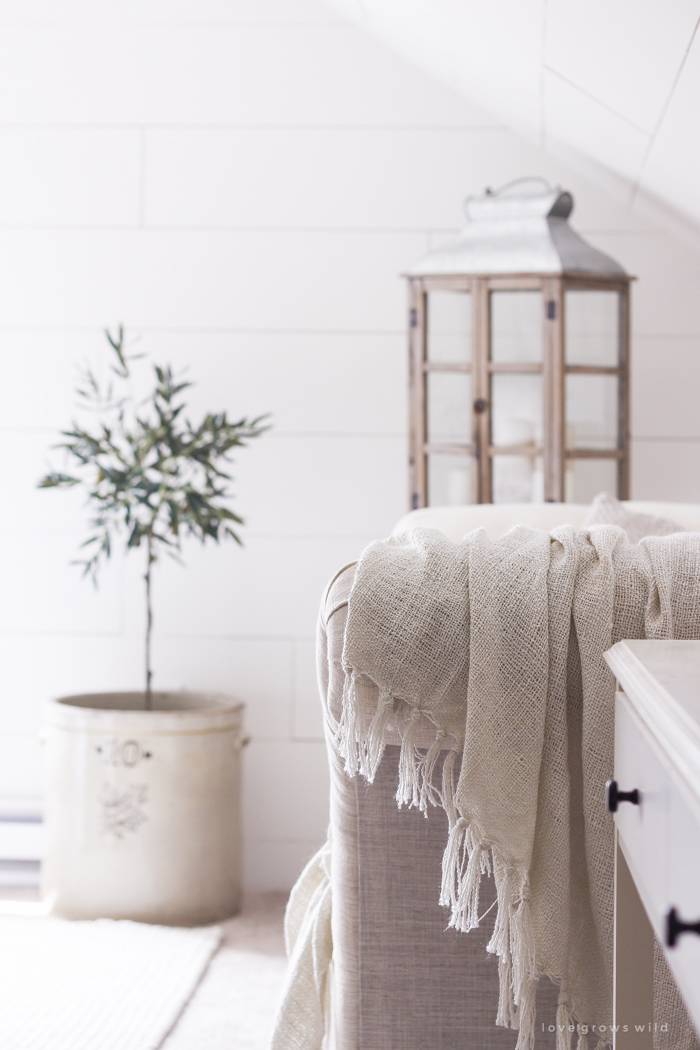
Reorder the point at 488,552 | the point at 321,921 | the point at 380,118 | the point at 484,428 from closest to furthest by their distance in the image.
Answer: the point at 488,552 < the point at 321,921 < the point at 484,428 < the point at 380,118

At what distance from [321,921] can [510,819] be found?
1.42 feet

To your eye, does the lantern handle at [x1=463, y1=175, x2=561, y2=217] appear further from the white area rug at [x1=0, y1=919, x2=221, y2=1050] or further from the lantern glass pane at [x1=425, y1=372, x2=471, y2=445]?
the white area rug at [x1=0, y1=919, x2=221, y2=1050]

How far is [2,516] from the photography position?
9.30 feet

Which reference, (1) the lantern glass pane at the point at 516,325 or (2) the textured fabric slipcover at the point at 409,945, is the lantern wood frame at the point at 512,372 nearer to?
(1) the lantern glass pane at the point at 516,325

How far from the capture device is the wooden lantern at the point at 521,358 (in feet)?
7.38

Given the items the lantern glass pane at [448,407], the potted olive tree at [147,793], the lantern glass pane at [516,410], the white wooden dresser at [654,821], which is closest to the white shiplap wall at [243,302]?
the potted olive tree at [147,793]

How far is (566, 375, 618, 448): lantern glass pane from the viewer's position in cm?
228

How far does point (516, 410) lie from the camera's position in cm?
228

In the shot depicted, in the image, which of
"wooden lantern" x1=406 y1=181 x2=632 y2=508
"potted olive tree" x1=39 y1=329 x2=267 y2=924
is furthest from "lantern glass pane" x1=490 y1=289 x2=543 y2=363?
"potted olive tree" x1=39 y1=329 x2=267 y2=924

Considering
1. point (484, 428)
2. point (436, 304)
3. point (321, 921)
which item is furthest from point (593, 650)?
point (436, 304)

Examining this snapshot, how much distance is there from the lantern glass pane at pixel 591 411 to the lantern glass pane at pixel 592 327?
5 cm

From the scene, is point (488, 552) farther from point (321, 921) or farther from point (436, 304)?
point (436, 304)

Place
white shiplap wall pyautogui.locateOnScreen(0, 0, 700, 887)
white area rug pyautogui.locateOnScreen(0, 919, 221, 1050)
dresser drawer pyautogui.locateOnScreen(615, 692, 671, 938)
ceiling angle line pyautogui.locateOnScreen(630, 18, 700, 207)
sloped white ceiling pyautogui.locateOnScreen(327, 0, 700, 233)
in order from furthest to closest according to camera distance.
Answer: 1. white shiplap wall pyautogui.locateOnScreen(0, 0, 700, 887)
2. white area rug pyautogui.locateOnScreen(0, 919, 221, 1050)
3. sloped white ceiling pyautogui.locateOnScreen(327, 0, 700, 233)
4. ceiling angle line pyautogui.locateOnScreen(630, 18, 700, 207)
5. dresser drawer pyautogui.locateOnScreen(615, 692, 671, 938)

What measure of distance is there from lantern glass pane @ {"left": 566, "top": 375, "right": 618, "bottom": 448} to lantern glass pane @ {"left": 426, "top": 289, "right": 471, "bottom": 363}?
26 centimetres
